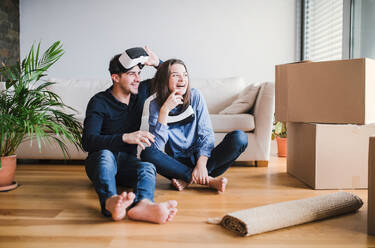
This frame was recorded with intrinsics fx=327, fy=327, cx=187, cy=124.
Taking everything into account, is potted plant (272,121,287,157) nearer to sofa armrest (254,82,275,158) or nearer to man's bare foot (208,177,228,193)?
sofa armrest (254,82,275,158)

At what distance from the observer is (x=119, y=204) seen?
3.99ft

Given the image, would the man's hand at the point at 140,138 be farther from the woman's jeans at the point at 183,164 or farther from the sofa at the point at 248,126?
the sofa at the point at 248,126

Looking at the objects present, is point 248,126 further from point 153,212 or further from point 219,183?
point 153,212

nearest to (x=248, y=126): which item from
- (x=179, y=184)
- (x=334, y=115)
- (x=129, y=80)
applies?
(x=334, y=115)

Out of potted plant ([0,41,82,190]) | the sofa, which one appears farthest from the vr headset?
the sofa

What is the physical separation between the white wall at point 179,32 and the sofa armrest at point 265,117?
137cm

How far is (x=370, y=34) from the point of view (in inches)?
A: 96.8

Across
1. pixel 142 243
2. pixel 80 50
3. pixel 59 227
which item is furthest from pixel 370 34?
pixel 80 50

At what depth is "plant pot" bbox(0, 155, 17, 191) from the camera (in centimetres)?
178

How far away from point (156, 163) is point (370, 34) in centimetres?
191

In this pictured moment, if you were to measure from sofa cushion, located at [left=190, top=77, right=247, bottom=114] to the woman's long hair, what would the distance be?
4.68 ft

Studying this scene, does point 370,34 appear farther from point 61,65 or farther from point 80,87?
point 61,65

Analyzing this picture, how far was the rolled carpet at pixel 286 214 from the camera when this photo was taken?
116 centimetres

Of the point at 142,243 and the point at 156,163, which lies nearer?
the point at 142,243
